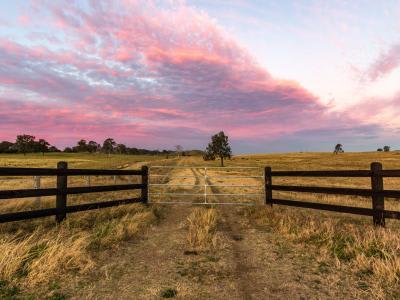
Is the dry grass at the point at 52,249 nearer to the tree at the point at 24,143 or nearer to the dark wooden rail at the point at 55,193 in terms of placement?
the dark wooden rail at the point at 55,193

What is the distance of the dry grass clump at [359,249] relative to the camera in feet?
16.0

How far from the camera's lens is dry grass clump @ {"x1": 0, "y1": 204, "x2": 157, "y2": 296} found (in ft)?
16.8

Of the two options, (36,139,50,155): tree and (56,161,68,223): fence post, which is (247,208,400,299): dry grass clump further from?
Answer: (36,139,50,155): tree

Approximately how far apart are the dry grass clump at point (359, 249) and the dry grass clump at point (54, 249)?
4.24 metres

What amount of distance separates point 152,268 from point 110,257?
1081mm

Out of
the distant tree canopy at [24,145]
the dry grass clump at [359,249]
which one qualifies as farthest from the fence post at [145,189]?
the distant tree canopy at [24,145]

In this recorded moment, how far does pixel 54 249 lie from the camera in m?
5.78

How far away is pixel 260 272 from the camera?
564 cm

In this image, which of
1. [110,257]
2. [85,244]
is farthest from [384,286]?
[85,244]

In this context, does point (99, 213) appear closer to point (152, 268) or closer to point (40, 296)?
point (152, 268)

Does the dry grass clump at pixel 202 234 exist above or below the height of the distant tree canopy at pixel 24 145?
below

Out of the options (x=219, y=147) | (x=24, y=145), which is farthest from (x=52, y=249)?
(x=24, y=145)

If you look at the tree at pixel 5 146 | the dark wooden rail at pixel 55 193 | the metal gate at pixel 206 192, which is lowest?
the metal gate at pixel 206 192

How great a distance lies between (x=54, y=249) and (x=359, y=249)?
19.0ft
